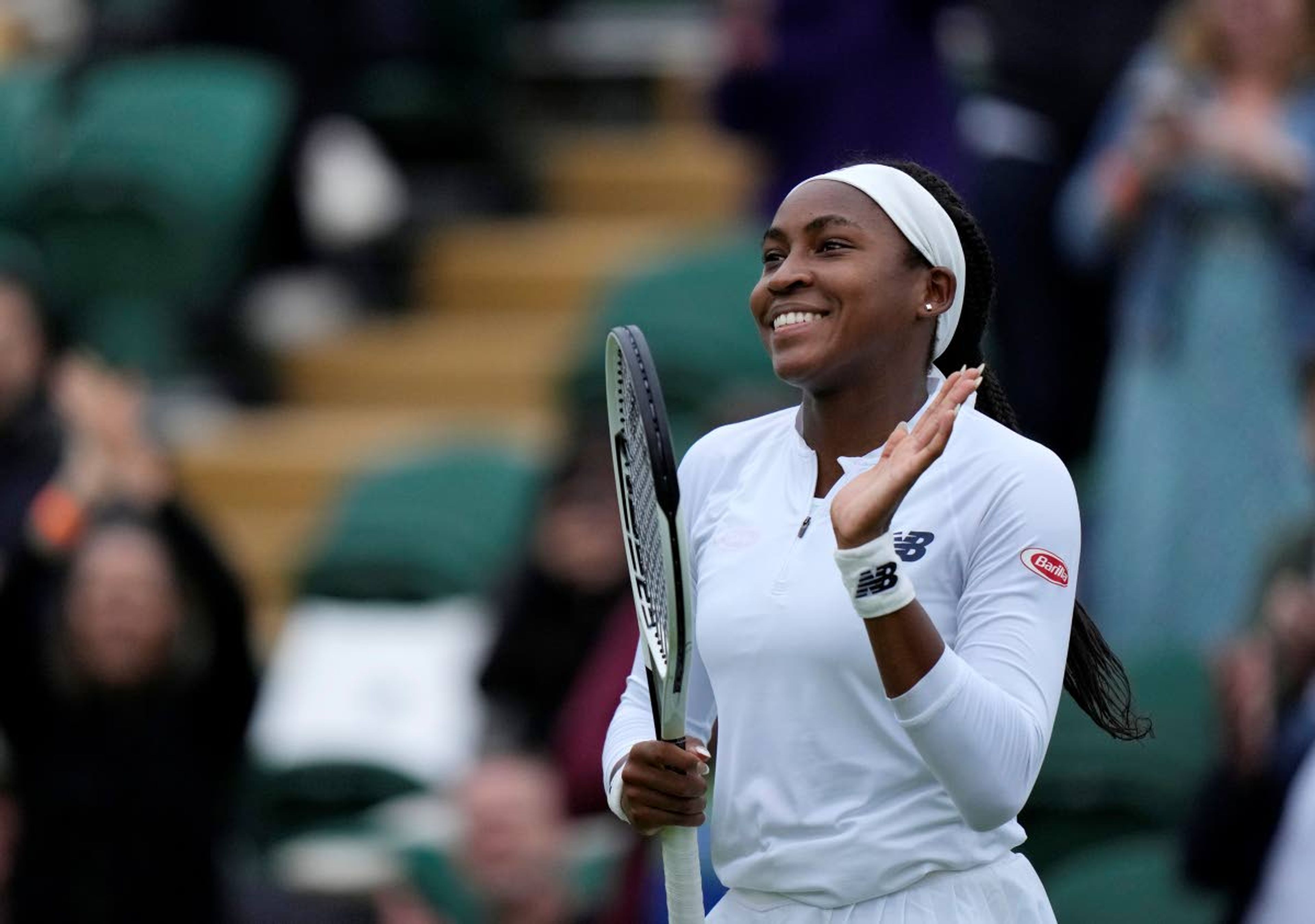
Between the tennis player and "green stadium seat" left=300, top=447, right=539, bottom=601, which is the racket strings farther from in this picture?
"green stadium seat" left=300, top=447, right=539, bottom=601

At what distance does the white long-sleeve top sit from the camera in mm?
2475

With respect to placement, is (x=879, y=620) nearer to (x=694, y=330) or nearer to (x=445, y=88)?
(x=694, y=330)

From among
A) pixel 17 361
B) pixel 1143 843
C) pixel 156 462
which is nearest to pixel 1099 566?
pixel 1143 843

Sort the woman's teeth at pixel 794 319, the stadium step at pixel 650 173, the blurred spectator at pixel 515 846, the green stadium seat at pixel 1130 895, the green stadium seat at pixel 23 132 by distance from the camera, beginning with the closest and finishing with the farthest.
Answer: the woman's teeth at pixel 794 319 < the green stadium seat at pixel 1130 895 < the blurred spectator at pixel 515 846 < the green stadium seat at pixel 23 132 < the stadium step at pixel 650 173

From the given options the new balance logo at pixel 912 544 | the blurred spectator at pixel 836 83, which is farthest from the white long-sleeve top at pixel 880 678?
the blurred spectator at pixel 836 83

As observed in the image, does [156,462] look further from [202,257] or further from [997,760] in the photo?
[997,760]

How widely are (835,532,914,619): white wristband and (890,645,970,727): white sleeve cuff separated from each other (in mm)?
70

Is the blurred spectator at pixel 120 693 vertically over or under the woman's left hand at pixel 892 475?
under

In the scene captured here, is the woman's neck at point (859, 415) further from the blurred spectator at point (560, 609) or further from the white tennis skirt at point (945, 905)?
the blurred spectator at point (560, 609)

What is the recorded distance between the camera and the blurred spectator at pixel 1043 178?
21.2 ft

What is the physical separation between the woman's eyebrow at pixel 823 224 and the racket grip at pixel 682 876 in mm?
608

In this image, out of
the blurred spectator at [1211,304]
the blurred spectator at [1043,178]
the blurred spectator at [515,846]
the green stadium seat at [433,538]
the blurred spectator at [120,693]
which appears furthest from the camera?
the green stadium seat at [433,538]

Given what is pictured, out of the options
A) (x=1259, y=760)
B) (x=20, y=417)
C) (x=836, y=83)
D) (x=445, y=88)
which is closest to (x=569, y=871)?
(x=1259, y=760)

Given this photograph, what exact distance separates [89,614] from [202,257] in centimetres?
267
